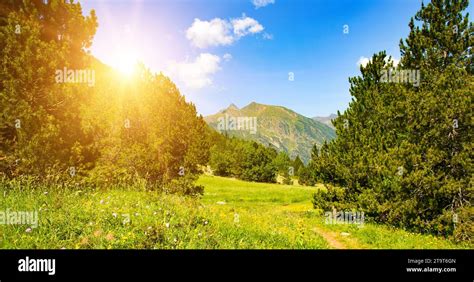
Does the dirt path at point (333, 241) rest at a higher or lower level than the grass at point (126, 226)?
lower

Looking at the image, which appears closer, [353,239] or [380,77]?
[353,239]

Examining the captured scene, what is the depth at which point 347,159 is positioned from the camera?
1780cm

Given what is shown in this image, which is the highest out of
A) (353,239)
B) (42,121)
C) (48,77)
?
(48,77)

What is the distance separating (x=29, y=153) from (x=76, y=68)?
13.7ft

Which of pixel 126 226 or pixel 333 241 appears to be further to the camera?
pixel 333 241

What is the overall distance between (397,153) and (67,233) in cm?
1398

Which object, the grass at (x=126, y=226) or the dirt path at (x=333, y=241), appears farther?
the dirt path at (x=333, y=241)

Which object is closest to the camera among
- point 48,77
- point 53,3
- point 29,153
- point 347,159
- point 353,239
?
point 29,153

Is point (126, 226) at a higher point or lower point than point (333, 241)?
higher

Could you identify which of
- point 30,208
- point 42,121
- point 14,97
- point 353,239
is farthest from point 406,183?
point 14,97

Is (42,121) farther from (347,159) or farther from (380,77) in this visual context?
(380,77)

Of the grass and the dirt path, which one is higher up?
the grass

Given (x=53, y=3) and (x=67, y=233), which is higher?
(x=53, y=3)
